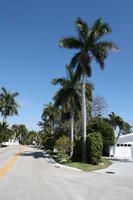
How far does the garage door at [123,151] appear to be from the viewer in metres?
41.5

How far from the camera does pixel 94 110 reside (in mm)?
45281

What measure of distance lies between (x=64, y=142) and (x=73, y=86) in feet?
30.9

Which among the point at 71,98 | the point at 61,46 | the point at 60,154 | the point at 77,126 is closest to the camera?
the point at 61,46

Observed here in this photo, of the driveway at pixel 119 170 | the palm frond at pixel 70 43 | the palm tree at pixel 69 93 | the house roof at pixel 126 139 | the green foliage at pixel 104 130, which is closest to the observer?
the driveway at pixel 119 170

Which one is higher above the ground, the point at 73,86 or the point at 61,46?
the point at 61,46

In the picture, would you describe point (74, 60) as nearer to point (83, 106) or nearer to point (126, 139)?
point (83, 106)

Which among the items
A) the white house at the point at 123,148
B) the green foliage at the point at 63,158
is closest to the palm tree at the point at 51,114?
the white house at the point at 123,148

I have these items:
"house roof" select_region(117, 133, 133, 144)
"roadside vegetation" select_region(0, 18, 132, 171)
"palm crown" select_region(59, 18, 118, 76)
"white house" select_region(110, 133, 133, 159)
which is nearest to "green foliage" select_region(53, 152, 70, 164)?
"roadside vegetation" select_region(0, 18, 132, 171)

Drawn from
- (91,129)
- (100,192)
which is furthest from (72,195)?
(91,129)

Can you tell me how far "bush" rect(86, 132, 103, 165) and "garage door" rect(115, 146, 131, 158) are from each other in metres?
20.9

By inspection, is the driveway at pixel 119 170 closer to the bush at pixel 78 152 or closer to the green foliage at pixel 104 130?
the bush at pixel 78 152

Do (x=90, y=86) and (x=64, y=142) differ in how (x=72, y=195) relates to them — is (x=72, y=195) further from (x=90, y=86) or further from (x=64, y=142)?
(x=90, y=86)

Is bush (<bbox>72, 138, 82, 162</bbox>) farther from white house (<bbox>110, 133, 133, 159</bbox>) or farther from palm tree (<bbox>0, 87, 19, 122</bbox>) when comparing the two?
palm tree (<bbox>0, 87, 19, 122</bbox>)

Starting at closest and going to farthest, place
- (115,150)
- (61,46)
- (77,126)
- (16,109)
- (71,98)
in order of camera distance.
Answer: (61,46)
(71,98)
(115,150)
(77,126)
(16,109)
